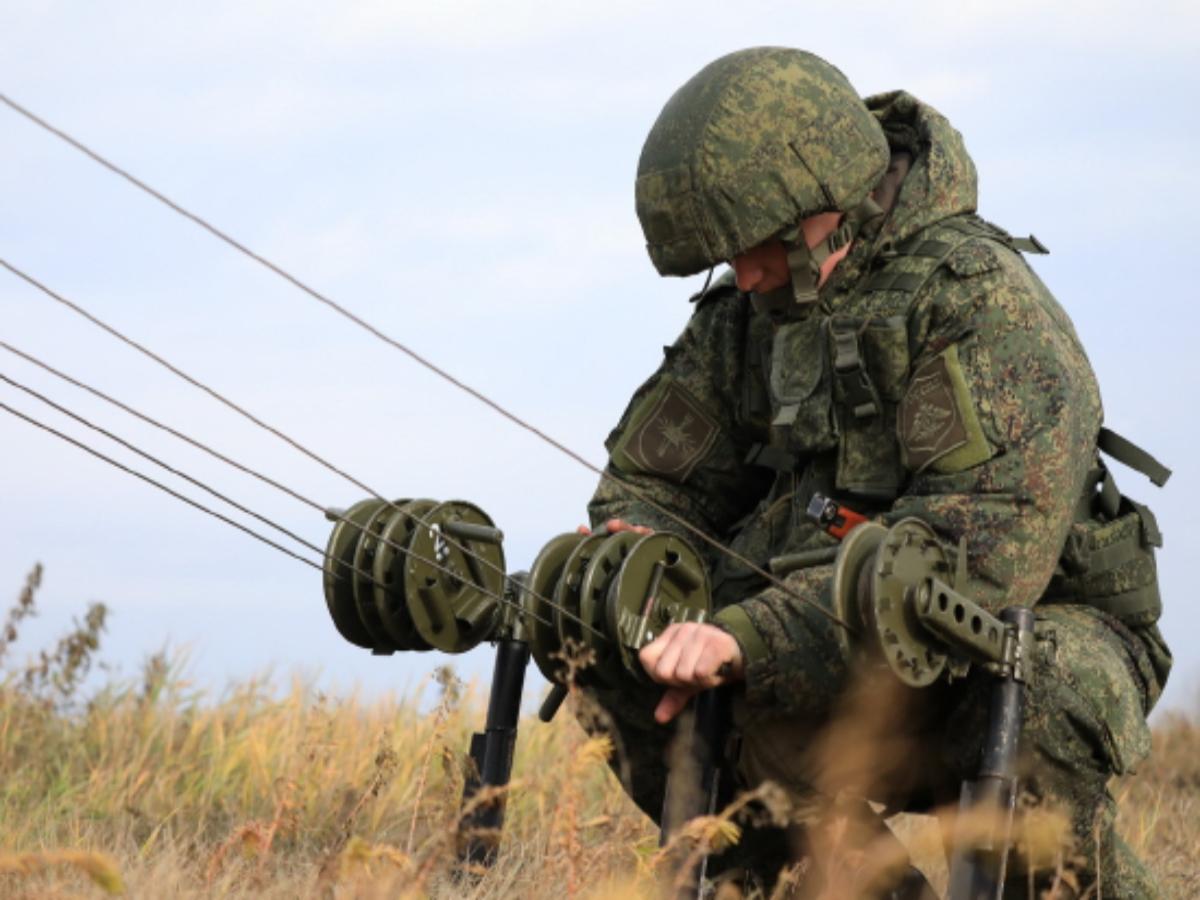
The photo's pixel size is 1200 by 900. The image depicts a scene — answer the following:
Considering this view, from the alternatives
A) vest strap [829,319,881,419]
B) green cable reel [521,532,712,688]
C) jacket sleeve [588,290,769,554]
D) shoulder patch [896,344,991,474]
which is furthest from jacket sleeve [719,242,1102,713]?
jacket sleeve [588,290,769,554]

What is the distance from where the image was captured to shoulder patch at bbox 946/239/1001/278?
4844mm

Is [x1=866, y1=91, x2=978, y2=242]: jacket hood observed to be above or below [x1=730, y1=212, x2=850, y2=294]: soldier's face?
above

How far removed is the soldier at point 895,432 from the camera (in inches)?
182

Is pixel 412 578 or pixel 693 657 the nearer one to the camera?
pixel 693 657

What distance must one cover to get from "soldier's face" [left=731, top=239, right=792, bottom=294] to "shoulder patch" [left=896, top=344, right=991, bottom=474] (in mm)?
487

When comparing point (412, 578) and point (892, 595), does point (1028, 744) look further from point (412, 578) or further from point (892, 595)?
point (412, 578)

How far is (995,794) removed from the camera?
4457mm

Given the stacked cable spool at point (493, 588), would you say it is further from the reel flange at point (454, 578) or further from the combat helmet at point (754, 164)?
the combat helmet at point (754, 164)

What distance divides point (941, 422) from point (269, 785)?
350cm

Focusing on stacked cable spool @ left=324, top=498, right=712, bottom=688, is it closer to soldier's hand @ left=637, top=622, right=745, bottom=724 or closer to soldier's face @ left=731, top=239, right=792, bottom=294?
soldier's hand @ left=637, top=622, right=745, bottom=724

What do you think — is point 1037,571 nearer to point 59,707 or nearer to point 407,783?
point 407,783

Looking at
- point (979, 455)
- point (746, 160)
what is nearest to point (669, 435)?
point (746, 160)

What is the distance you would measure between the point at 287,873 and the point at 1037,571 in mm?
2372

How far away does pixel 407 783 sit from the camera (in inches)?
293
